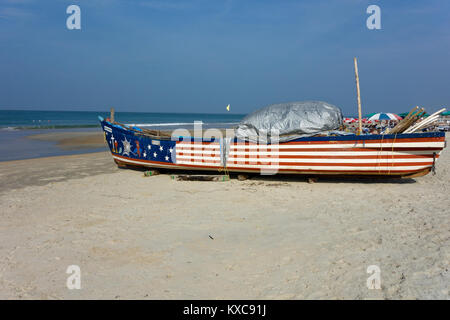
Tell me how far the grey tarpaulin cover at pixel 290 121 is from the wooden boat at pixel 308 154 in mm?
236

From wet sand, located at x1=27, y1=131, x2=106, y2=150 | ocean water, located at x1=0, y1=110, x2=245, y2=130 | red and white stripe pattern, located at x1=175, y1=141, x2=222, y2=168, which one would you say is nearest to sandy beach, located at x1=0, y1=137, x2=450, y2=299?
red and white stripe pattern, located at x1=175, y1=141, x2=222, y2=168

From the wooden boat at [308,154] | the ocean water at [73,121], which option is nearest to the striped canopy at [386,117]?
the wooden boat at [308,154]

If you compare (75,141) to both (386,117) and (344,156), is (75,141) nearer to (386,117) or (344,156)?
(344,156)

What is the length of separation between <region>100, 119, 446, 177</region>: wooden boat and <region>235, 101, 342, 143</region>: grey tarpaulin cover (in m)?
0.24

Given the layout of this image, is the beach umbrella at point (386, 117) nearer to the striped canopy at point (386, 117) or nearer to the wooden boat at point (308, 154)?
the striped canopy at point (386, 117)

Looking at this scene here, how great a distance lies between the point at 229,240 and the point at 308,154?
15.0 feet

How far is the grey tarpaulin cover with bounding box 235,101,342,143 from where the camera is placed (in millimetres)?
8969

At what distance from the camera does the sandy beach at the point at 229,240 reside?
3.72 metres

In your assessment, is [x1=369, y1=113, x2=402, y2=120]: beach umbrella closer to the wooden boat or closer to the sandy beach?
the sandy beach

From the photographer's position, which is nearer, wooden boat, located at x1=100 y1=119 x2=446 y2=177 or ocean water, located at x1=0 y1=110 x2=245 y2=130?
wooden boat, located at x1=100 y1=119 x2=446 y2=177

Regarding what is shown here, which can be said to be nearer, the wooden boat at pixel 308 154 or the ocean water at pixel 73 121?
the wooden boat at pixel 308 154

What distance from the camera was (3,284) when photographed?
390 cm
